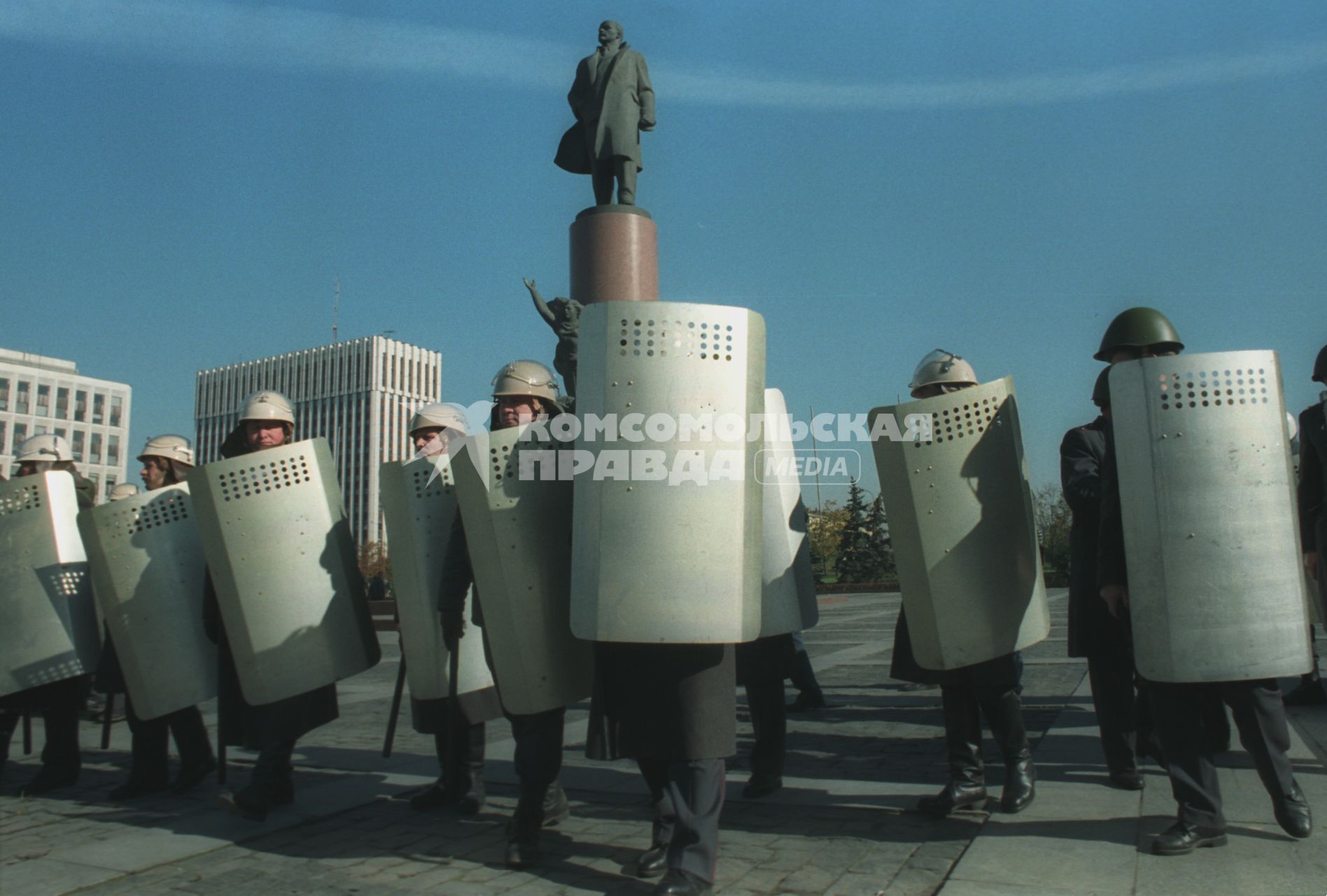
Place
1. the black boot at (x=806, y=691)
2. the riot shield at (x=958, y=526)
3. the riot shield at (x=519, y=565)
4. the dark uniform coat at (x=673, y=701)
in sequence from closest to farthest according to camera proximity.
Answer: the dark uniform coat at (x=673, y=701) → the riot shield at (x=519, y=565) → the riot shield at (x=958, y=526) → the black boot at (x=806, y=691)

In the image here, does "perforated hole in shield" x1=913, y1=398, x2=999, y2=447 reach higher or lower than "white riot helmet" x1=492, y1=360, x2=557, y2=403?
lower

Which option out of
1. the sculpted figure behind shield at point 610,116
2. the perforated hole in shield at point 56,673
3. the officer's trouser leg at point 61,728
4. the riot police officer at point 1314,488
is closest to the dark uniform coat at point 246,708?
the perforated hole in shield at point 56,673

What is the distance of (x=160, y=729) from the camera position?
18.4ft

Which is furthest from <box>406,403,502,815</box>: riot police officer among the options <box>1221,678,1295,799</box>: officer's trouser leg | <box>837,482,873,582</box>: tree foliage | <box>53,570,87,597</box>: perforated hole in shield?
<box>837,482,873,582</box>: tree foliage

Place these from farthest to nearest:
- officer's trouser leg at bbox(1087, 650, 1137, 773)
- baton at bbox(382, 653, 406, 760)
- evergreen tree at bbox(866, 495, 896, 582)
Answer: evergreen tree at bbox(866, 495, 896, 582)
baton at bbox(382, 653, 406, 760)
officer's trouser leg at bbox(1087, 650, 1137, 773)

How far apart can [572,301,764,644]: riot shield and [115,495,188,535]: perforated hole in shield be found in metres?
2.68

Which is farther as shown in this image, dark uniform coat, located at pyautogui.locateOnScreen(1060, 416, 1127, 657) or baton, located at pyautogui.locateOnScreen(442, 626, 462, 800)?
dark uniform coat, located at pyautogui.locateOnScreen(1060, 416, 1127, 657)

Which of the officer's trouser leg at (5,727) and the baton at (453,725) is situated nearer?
the baton at (453,725)

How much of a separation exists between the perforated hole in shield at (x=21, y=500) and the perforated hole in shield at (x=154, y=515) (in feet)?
2.97

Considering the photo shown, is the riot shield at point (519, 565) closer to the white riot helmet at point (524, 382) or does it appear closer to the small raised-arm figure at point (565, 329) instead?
the white riot helmet at point (524, 382)

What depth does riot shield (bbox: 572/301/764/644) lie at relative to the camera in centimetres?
358

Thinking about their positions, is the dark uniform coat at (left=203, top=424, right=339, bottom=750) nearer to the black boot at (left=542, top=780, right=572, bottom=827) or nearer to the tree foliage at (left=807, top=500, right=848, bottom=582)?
the black boot at (left=542, top=780, right=572, bottom=827)

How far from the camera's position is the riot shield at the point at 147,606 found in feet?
17.3

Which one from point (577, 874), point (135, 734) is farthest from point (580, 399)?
point (135, 734)
